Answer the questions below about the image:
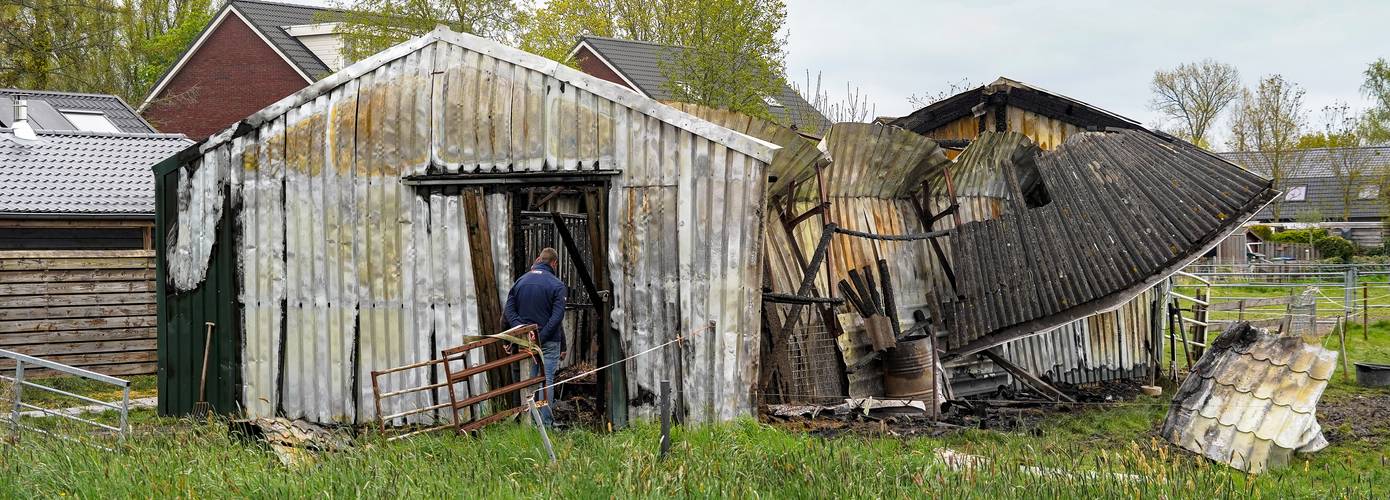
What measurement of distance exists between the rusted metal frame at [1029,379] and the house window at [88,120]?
60.5 feet

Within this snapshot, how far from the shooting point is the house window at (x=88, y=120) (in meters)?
25.2

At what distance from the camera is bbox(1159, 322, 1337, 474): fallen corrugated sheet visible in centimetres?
1031

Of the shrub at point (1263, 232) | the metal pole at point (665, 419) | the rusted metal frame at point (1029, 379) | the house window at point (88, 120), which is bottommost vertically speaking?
the rusted metal frame at point (1029, 379)

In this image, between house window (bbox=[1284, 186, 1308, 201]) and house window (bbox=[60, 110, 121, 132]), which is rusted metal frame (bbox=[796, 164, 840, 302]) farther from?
house window (bbox=[1284, 186, 1308, 201])

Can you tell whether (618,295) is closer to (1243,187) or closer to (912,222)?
(912,222)

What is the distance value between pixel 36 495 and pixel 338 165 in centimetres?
461

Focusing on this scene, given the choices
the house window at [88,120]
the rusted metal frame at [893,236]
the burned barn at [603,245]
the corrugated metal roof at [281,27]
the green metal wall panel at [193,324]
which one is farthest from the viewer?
the corrugated metal roof at [281,27]

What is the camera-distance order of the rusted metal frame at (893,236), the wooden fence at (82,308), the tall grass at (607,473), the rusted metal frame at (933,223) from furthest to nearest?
1. the wooden fence at (82,308)
2. the rusted metal frame at (933,223)
3. the rusted metal frame at (893,236)
4. the tall grass at (607,473)

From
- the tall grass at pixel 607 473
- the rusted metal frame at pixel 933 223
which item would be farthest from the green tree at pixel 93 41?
the tall grass at pixel 607 473

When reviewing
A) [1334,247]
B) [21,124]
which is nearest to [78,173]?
[21,124]

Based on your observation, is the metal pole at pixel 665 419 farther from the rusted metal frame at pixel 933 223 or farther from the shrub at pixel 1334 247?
the shrub at pixel 1334 247

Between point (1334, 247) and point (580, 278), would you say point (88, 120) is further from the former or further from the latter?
point (1334, 247)

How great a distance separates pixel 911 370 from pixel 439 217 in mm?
4846

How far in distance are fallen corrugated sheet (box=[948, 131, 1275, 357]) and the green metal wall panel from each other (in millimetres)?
7164
